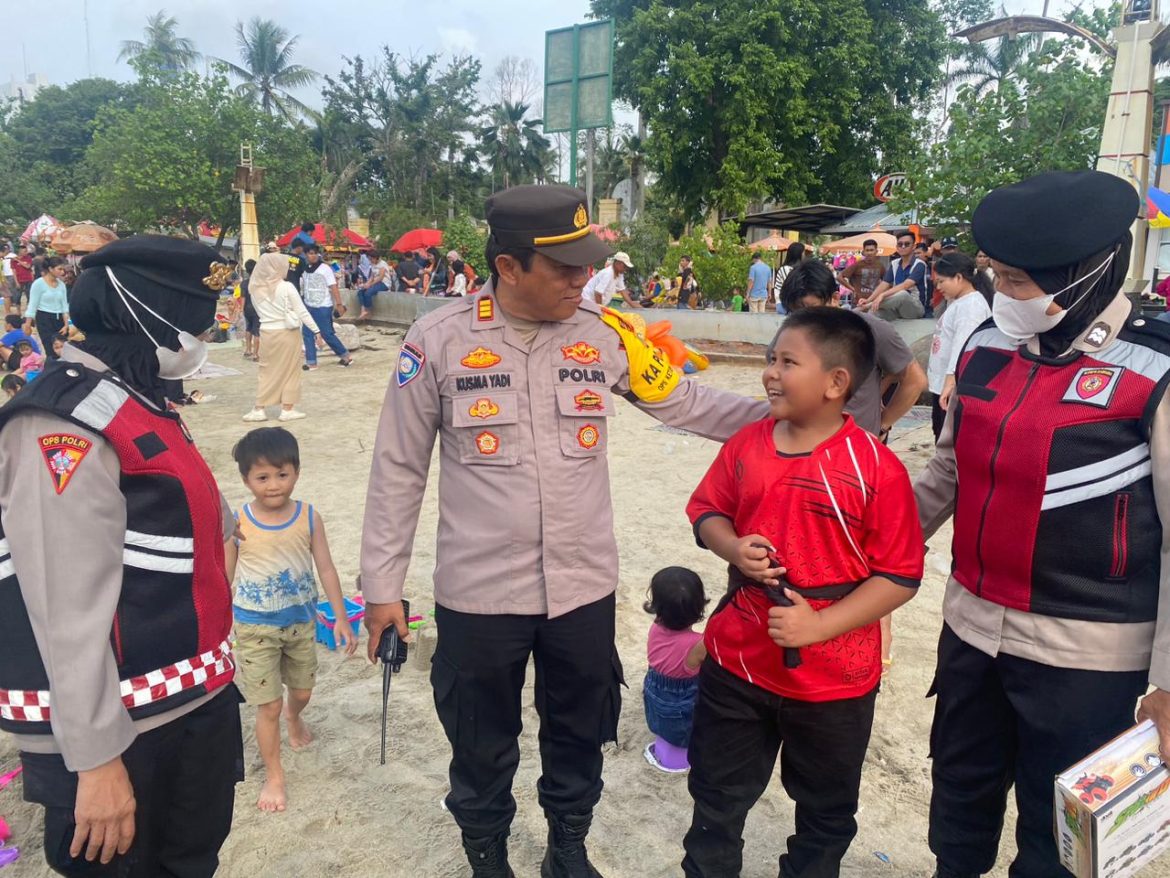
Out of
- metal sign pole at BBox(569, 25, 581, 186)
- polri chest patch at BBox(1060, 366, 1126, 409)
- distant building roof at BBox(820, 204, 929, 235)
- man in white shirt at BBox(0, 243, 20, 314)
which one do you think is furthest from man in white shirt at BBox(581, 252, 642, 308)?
man in white shirt at BBox(0, 243, 20, 314)

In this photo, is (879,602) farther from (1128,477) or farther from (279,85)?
(279,85)

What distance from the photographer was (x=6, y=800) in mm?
2881

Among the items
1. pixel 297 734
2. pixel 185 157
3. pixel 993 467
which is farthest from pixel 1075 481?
pixel 185 157

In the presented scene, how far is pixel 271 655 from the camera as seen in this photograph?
294 cm

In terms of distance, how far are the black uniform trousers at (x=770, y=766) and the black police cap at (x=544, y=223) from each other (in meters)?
1.20

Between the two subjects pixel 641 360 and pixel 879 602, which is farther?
pixel 641 360

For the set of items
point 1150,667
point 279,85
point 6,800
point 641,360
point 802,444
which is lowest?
point 6,800

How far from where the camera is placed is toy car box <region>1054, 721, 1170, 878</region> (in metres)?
1.58

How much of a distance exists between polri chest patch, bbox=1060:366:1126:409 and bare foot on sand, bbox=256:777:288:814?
9.10 ft

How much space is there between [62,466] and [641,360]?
1505 millimetres

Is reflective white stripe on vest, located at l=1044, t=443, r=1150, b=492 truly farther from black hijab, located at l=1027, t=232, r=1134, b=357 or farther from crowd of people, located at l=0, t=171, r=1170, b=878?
black hijab, located at l=1027, t=232, r=1134, b=357

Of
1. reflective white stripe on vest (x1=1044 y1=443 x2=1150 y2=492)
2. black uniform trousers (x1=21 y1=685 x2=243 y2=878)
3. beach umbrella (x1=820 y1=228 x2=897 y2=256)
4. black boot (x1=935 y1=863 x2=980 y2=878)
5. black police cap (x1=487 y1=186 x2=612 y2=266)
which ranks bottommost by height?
black boot (x1=935 y1=863 x2=980 y2=878)

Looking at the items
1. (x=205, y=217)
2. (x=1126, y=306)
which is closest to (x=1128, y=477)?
(x=1126, y=306)

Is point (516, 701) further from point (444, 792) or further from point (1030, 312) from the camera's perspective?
point (1030, 312)
